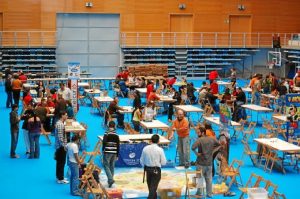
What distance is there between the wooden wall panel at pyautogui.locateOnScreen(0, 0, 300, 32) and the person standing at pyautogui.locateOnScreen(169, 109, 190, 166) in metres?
26.2

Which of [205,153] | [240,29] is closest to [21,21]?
[240,29]

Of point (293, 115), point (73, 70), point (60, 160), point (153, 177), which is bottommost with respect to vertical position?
point (60, 160)

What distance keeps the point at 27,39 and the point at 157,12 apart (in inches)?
380

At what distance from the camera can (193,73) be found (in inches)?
1720

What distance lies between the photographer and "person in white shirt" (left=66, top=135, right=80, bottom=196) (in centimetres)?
1391

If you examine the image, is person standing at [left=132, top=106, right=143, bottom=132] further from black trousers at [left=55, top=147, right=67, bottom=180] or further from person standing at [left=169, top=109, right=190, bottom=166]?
black trousers at [left=55, top=147, right=67, bottom=180]

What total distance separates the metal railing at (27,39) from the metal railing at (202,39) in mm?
5152

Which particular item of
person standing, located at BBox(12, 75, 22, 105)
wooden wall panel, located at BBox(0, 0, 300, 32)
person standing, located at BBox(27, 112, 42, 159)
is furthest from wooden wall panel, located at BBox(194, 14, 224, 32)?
person standing, located at BBox(27, 112, 42, 159)

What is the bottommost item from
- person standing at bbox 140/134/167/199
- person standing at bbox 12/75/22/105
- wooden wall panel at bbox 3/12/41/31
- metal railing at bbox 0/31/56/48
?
person standing at bbox 140/134/167/199

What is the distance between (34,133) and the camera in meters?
17.6

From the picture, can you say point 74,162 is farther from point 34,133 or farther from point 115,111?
point 115,111

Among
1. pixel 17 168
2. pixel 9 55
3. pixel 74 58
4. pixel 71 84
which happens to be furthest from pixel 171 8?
pixel 17 168

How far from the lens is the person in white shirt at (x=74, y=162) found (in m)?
13.9

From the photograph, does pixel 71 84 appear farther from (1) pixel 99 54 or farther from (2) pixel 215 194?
(1) pixel 99 54
